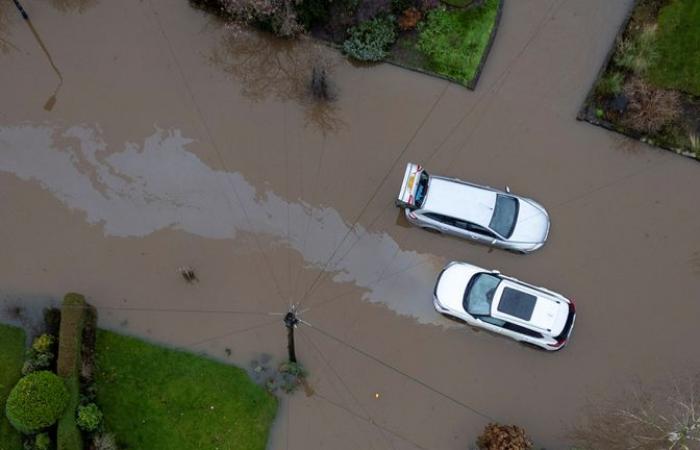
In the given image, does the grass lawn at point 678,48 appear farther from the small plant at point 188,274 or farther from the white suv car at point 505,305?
the small plant at point 188,274

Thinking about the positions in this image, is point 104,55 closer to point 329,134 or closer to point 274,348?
point 329,134

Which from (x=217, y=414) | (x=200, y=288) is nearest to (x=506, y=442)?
(x=217, y=414)

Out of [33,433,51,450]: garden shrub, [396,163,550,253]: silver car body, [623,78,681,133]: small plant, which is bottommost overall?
[33,433,51,450]: garden shrub

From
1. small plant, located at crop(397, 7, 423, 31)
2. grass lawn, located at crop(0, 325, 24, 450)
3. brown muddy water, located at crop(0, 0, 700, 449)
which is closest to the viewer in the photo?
grass lawn, located at crop(0, 325, 24, 450)

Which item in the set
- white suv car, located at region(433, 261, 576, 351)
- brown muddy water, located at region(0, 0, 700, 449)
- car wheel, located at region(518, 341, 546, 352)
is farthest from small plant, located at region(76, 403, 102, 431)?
car wheel, located at region(518, 341, 546, 352)

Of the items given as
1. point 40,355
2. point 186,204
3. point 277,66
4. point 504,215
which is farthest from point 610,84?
point 40,355

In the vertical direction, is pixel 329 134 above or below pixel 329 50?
below

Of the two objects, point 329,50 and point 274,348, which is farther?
point 329,50

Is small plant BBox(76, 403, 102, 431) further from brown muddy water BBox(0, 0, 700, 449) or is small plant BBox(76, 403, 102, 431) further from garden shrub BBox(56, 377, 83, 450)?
brown muddy water BBox(0, 0, 700, 449)
